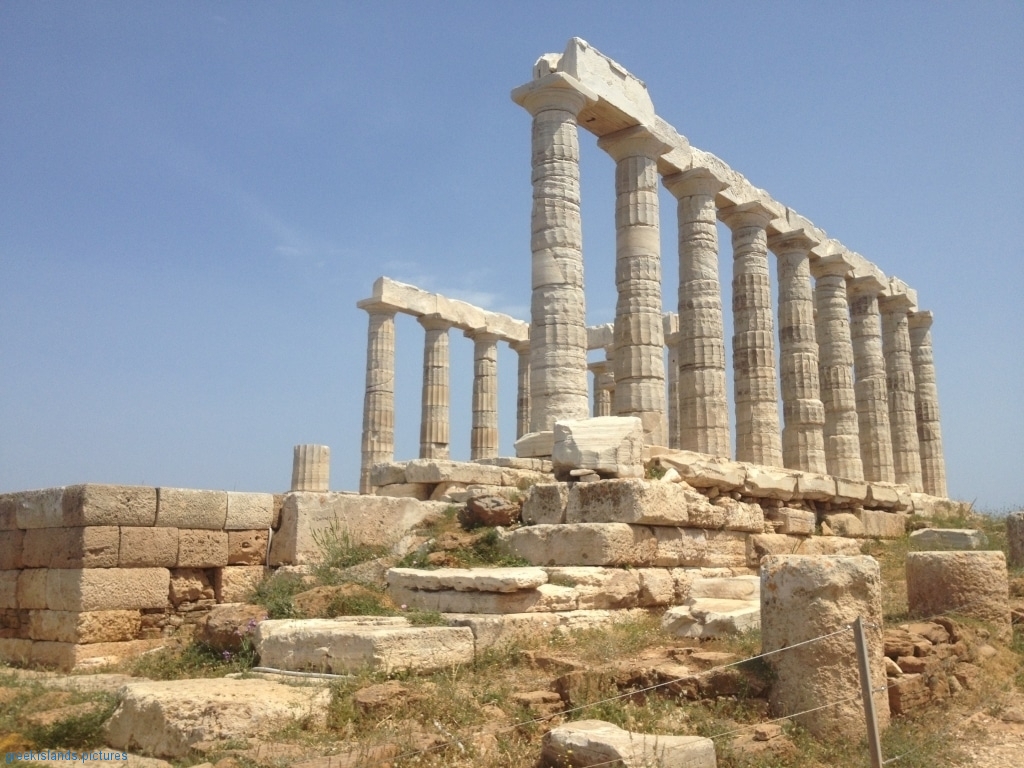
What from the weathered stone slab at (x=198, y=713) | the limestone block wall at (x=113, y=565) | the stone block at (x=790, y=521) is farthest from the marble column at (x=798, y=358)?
the weathered stone slab at (x=198, y=713)

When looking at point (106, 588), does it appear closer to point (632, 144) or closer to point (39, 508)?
point (39, 508)

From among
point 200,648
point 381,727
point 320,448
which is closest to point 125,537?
point 200,648

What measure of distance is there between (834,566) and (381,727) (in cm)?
333

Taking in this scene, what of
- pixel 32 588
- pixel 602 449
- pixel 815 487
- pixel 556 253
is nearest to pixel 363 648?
pixel 32 588

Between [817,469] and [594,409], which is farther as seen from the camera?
[594,409]

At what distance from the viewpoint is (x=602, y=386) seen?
33.5 m

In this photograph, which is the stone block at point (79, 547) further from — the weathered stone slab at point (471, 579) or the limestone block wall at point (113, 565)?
the weathered stone slab at point (471, 579)

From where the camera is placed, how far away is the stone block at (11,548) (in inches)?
401

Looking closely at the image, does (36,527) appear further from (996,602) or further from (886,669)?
(996,602)

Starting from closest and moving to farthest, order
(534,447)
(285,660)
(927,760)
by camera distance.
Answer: (927,760) < (285,660) < (534,447)

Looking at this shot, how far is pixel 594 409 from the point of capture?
112 feet

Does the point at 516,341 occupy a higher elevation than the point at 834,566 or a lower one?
higher

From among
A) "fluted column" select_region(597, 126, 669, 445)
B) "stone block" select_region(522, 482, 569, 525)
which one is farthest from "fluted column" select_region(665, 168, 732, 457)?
"stone block" select_region(522, 482, 569, 525)

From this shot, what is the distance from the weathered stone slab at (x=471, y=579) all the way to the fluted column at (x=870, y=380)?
Answer: 20.0 metres
